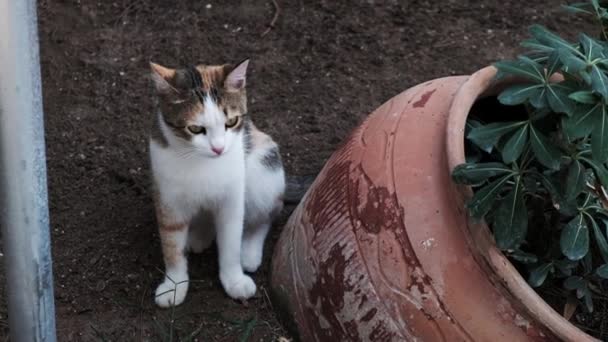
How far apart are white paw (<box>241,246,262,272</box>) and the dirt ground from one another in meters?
0.03

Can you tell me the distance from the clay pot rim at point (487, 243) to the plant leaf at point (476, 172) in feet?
0.11

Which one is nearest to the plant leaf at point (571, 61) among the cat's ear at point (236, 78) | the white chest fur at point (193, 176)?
the cat's ear at point (236, 78)

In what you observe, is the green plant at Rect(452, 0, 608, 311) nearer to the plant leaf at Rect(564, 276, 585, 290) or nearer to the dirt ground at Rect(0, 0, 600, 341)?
the plant leaf at Rect(564, 276, 585, 290)

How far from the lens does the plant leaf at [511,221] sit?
1715 millimetres

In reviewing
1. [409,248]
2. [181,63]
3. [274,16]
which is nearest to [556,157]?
[409,248]

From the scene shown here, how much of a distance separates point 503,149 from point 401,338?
47 cm

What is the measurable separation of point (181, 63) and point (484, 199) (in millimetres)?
1811

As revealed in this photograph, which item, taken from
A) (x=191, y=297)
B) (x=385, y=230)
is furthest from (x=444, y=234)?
(x=191, y=297)

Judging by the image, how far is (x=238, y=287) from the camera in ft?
7.79

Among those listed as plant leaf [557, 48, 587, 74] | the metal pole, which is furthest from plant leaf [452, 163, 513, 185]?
the metal pole

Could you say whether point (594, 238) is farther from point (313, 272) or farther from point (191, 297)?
point (191, 297)

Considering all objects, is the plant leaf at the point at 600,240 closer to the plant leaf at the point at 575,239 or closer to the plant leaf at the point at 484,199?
the plant leaf at the point at 575,239

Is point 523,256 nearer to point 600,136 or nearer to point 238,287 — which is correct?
point 600,136

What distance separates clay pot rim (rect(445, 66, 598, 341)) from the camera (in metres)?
1.67
